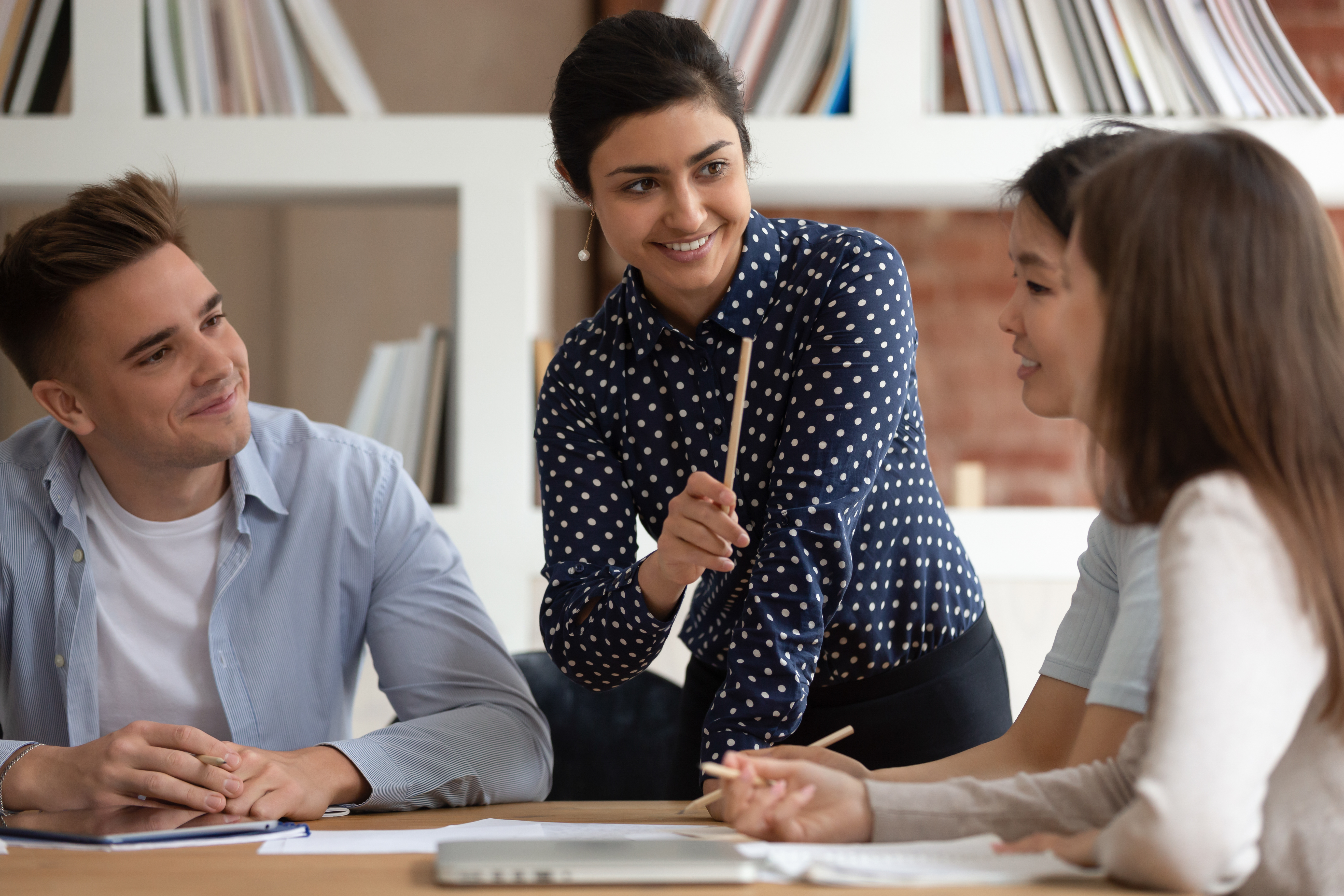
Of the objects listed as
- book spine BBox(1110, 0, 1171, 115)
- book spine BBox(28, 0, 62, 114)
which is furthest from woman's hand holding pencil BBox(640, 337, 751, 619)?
book spine BBox(28, 0, 62, 114)

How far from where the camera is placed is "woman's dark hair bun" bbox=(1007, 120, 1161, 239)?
3.56 ft

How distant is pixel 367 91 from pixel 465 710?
123 centimetres

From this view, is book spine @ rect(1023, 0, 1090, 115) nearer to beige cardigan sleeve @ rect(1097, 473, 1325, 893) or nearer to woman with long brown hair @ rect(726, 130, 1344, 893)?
woman with long brown hair @ rect(726, 130, 1344, 893)

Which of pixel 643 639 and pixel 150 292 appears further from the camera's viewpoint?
pixel 150 292

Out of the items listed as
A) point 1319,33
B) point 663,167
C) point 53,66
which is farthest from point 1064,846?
point 1319,33

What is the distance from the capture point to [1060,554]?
78.5 inches

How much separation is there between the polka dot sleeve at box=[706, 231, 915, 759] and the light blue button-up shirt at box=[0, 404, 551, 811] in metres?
0.34

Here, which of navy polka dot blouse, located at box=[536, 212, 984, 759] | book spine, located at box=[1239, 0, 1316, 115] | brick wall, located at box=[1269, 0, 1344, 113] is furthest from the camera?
brick wall, located at box=[1269, 0, 1344, 113]

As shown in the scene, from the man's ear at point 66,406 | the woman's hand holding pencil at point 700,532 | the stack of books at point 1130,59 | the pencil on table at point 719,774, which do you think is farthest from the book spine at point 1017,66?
the man's ear at point 66,406

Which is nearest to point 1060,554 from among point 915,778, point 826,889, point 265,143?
point 915,778

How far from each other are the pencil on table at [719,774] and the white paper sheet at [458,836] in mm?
29

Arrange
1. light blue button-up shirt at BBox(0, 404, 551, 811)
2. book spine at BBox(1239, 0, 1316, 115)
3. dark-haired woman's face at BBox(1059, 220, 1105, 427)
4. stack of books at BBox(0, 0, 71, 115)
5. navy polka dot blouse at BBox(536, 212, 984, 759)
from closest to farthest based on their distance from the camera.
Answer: dark-haired woman's face at BBox(1059, 220, 1105, 427), navy polka dot blouse at BBox(536, 212, 984, 759), light blue button-up shirt at BBox(0, 404, 551, 811), book spine at BBox(1239, 0, 1316, 115), stack of books at BBox(0, 0, 71, 115)

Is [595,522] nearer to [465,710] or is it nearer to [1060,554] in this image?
[465,710]

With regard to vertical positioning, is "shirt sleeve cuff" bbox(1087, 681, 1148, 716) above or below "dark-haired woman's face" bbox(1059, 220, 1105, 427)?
below
